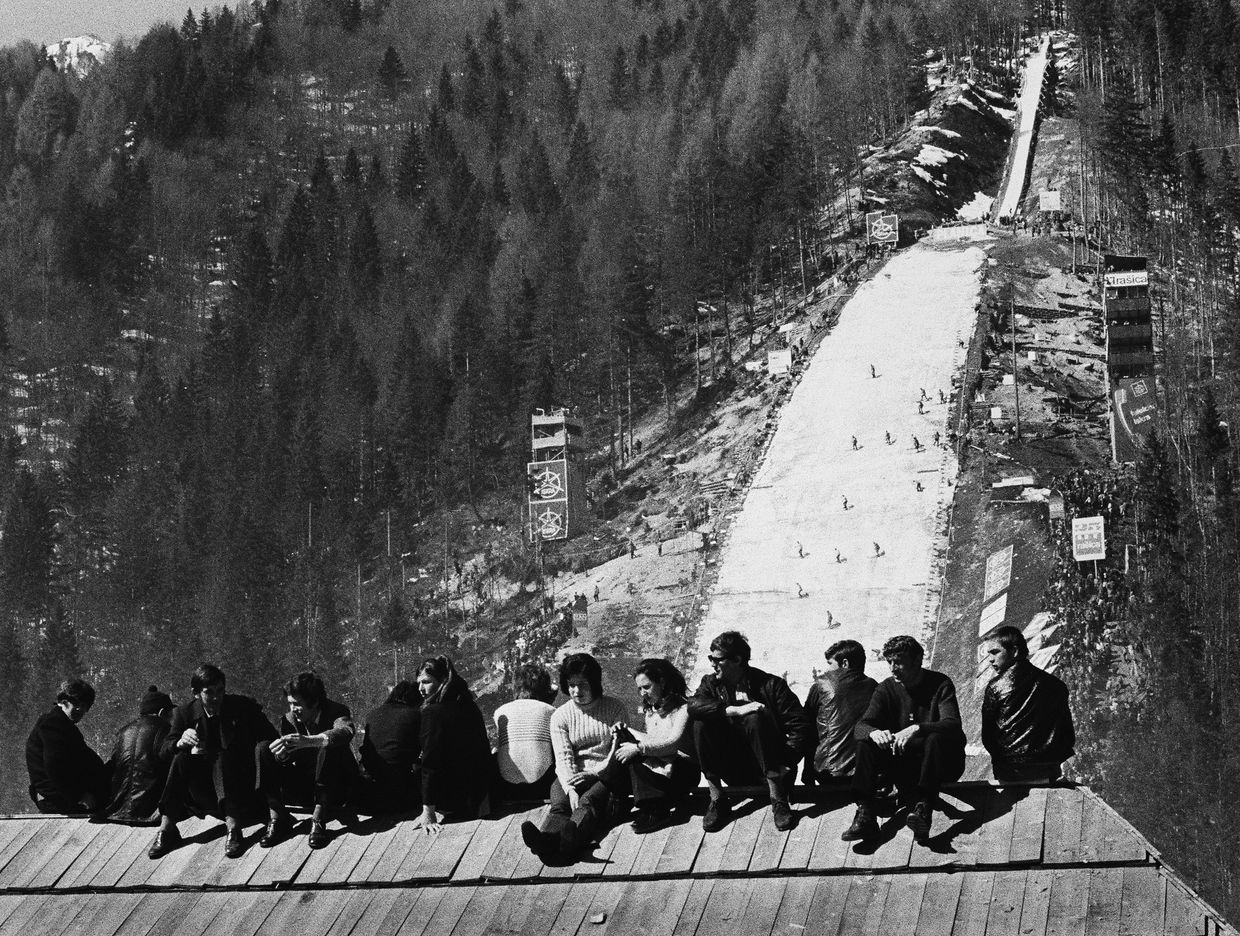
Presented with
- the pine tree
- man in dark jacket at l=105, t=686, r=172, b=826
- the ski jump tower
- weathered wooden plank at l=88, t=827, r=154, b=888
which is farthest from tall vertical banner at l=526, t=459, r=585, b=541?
the pine tree

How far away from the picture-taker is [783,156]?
115312 mm

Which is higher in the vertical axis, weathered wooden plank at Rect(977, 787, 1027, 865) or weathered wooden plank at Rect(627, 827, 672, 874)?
weathered wooden plank at Rect(977, 787, 1027, 865)

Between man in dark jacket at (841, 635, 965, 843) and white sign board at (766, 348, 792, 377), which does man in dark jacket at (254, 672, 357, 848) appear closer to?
man in dark jacket at (841, 635, 965, 843)

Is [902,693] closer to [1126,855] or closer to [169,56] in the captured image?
[1126,855]

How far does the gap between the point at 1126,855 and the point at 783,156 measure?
106m

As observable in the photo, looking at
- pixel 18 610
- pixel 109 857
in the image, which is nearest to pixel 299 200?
pixel 18 610

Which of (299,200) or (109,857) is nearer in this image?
(109,857)

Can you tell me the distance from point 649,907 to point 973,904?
207 centimetres

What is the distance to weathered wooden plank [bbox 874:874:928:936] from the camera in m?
11.7

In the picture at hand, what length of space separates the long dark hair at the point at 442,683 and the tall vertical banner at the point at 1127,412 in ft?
164

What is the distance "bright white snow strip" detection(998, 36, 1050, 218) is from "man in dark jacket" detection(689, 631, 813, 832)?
95260 millimetres

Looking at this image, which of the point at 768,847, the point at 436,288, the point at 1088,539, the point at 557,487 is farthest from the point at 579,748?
the point at 436,288

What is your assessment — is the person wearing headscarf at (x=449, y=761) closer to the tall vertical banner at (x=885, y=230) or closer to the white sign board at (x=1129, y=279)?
the white sign board at (x=1129, y=279)

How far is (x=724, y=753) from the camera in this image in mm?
13102
